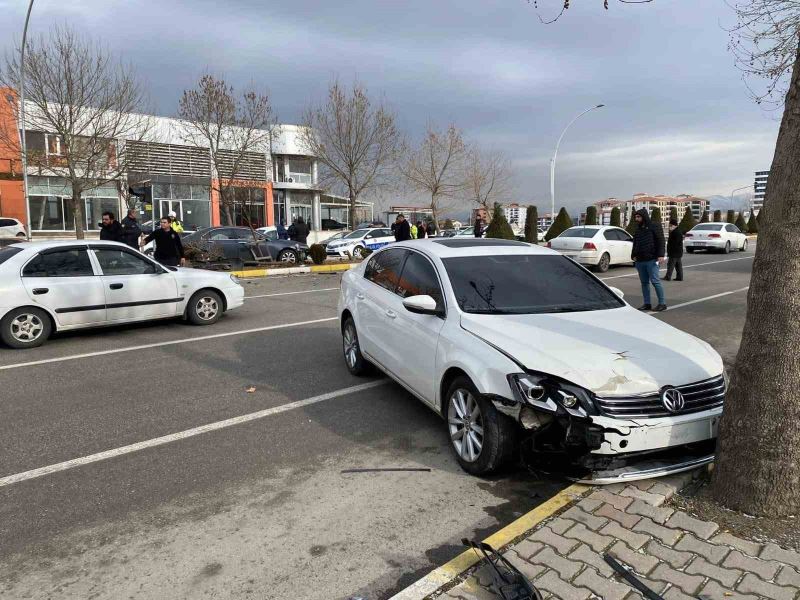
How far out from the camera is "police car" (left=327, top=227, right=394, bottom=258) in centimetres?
2464

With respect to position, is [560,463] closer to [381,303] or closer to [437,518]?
[437,518]

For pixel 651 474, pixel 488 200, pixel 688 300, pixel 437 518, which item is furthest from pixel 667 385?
pixel 488 200

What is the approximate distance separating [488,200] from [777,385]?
49.8 m

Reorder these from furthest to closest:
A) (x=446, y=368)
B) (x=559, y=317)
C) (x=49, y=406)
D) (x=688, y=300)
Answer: (x=688, y=300), (x=49, y=406), (x=559, y=317), (x=446, y=368)

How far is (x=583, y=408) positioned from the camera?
3318 mm


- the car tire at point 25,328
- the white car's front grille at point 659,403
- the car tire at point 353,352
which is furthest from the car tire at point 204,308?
the white car's front grille at point 659,403

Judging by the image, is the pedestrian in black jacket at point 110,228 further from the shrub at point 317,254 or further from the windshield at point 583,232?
the windshield at point 583,232

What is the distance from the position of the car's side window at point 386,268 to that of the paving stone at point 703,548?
3158 mm

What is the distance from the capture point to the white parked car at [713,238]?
88.4 feet

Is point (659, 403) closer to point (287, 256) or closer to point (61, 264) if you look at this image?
point (61, 264)

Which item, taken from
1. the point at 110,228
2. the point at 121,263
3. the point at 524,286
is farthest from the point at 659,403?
the point at 110,228

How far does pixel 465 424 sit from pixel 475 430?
0.11m

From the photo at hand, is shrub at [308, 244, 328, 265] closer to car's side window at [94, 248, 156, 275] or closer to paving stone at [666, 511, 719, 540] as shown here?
car's side window at [94, 248, 156, 275]

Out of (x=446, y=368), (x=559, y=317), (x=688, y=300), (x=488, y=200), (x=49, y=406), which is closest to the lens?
(x=446, y=368)
